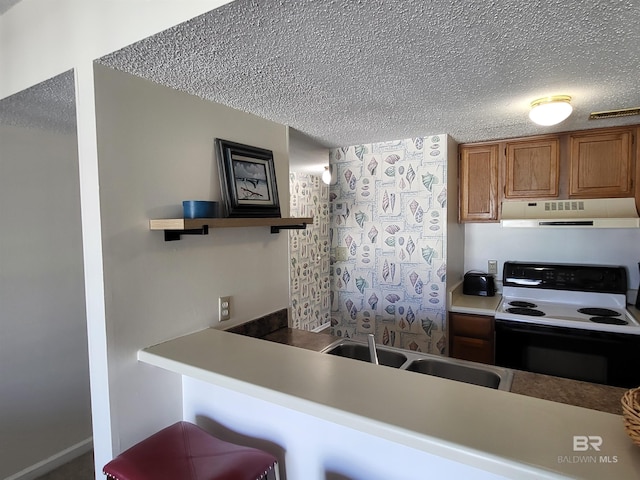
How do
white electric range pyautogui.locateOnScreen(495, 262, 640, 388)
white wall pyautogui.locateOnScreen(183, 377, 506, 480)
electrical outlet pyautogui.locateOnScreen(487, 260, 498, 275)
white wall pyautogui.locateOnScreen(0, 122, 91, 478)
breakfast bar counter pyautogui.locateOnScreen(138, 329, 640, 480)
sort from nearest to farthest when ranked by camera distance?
breakfast bar counter pyautogui.locateOnScreen(138, 329, 640, 480) → white wall pyautogui.locateOnScreen(183, 377, 506, 480) → white wall pyautogui.locateOnScreen(0, 122, 91, 478) → white electric range pyautogui.locateOnScreen(495, 262, 640, 388) → electrical outlet pyautogui.locateOnScreen(487, 260, 498, 275)

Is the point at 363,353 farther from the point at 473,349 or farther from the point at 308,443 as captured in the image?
the point at 473,349

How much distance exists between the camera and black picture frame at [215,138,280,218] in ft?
5.80

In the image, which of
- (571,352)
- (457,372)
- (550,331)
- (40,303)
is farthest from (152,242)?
(571,352)

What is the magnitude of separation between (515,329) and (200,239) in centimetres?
212

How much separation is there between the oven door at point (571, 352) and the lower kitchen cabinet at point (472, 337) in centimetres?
7

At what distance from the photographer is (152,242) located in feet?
4.86

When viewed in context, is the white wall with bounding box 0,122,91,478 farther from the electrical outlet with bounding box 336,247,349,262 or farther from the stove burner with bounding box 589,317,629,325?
the stove burner with bounding box 589,317,629,325

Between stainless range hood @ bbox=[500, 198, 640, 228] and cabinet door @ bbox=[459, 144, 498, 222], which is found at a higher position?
cabinet door @ bbox=[459, 144, 498, 222]

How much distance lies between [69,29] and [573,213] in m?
3.04

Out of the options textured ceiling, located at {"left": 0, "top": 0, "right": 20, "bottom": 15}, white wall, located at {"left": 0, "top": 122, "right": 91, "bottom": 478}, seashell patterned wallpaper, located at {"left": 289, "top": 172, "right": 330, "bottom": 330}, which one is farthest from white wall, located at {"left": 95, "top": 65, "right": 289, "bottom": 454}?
seashell patterned wallpaper, located at {"left": 289, "top": 172, "right": 330, "bottom": 330}

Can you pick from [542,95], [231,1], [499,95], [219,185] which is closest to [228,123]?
[219,185]

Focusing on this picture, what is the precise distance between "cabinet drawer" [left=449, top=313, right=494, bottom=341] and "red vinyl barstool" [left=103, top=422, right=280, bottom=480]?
6.02 ft

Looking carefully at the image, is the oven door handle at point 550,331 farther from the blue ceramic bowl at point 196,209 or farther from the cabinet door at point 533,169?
the blue ceramic bowl at point 196,209

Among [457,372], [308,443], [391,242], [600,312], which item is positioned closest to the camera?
[308,443]
